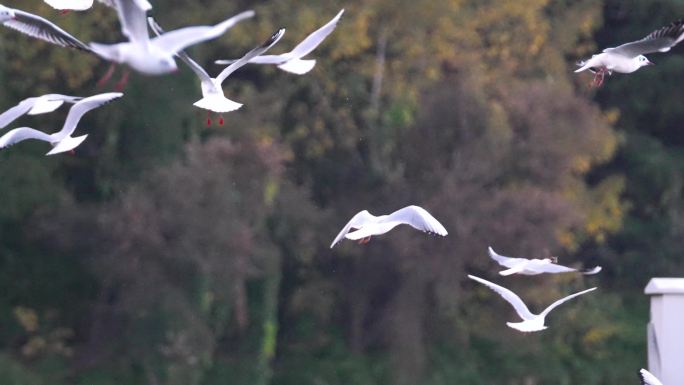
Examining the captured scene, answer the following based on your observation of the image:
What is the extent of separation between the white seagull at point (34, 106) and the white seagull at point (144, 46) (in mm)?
1655

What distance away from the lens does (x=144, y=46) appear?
655 centimetres

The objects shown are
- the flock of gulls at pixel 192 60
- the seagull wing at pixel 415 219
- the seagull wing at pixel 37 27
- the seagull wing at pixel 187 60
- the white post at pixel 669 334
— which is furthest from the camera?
the white post at pixel 669 334

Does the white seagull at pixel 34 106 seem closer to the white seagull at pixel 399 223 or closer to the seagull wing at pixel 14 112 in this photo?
the seagull wing at pixel 14 112

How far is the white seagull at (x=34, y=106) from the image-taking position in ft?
27.1

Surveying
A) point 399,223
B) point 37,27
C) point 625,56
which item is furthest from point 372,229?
point 37,27

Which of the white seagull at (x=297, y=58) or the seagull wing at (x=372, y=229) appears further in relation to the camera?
the seagull wing at (x=372, y=229)

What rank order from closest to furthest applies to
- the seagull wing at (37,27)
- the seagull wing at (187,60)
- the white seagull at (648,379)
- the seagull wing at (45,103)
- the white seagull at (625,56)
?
1. the seagull wing at (187,60)
2. the seagull wing at (37,27)
3. the white seagull at (625,56)
4. the white seagull at (648,379)
5. the seagull wing at (45,103)

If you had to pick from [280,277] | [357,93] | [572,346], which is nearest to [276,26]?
[357,93]

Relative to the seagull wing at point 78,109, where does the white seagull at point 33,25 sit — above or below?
above

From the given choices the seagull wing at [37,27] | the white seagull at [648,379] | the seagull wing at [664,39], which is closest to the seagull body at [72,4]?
the seagull wing at [37,27]

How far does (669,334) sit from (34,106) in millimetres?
3466

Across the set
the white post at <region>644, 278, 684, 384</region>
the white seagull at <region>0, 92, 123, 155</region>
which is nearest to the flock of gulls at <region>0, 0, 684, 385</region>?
the white seagull at <region>0, 92, 123, 155</region>

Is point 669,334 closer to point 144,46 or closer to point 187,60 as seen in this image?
point 187,60

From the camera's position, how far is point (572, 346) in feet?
65.0
